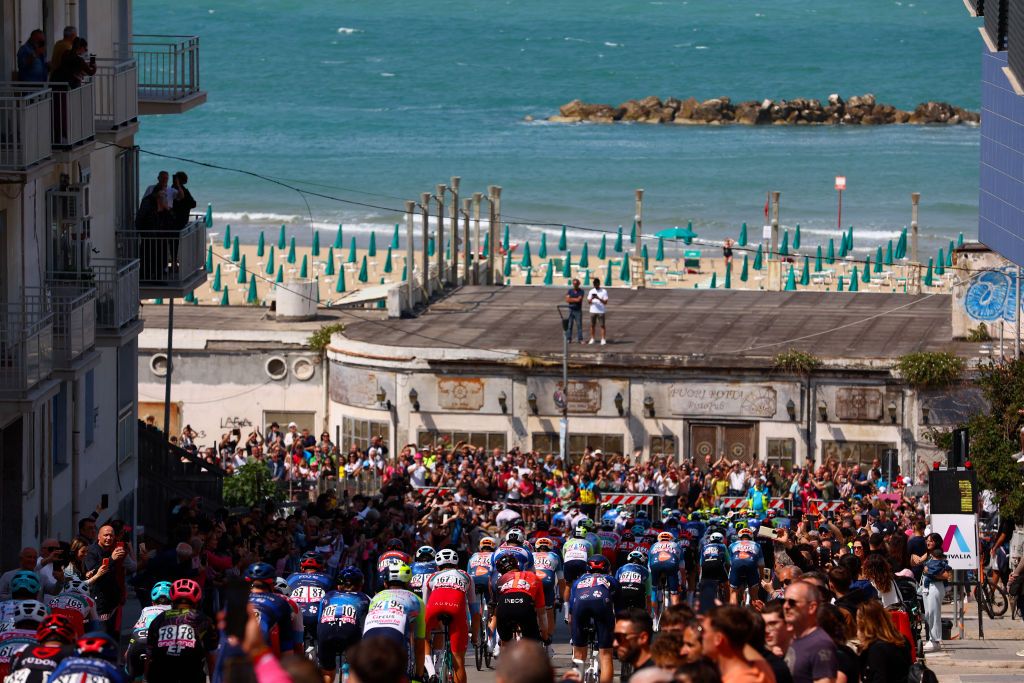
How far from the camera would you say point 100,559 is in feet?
71.6

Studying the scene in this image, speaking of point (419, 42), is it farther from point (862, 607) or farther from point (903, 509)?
point (862, 607)

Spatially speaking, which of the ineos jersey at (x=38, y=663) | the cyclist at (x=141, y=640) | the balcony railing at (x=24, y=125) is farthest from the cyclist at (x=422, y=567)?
the balcony railing at (x=24, y=125)

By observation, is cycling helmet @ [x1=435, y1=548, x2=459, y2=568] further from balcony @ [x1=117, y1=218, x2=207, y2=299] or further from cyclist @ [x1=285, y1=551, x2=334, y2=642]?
balcony @ [x1=117, y1=218, x2=207, y2=299]

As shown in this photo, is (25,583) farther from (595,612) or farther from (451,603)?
(595,612)

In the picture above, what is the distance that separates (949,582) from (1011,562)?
253 cm

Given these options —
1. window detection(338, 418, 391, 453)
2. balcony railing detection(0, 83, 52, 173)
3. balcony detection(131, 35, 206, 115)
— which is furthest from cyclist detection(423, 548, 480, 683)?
window detection(338, 418, 391, 453)

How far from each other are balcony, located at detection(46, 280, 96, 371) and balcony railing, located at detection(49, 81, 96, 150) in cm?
176

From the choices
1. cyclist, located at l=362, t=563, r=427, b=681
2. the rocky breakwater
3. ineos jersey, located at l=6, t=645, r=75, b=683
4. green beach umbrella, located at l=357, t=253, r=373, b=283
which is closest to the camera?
ineos jersey, located at l=6, t=645, r=75, b=683

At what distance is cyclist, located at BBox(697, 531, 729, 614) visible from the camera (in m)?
23.7

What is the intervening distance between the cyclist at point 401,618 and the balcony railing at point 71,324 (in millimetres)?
6624

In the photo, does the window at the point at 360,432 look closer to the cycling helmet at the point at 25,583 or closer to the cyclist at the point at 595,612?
the cyclist at the point at 595,612

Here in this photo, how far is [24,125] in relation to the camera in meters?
23.8

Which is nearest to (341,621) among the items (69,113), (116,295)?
(69,113)

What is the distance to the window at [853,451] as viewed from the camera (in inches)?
1593
